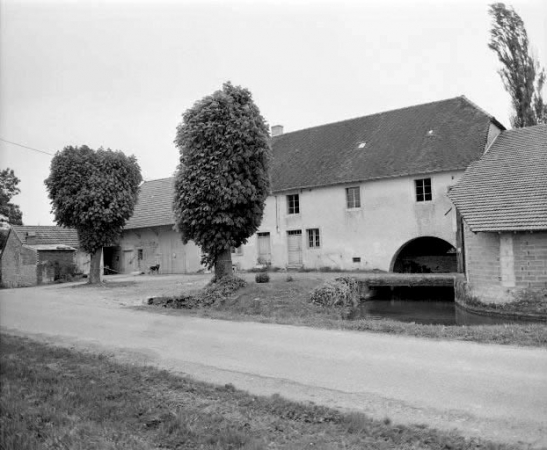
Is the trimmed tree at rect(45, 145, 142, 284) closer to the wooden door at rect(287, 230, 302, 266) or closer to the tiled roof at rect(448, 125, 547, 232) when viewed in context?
the wooden door at rect(287, 230, 302, 266)

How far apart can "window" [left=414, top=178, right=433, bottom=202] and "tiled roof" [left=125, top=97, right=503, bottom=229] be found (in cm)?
69

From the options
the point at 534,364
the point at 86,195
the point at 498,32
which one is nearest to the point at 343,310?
the point at 534,364

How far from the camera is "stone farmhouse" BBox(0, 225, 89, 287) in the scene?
31734 mm

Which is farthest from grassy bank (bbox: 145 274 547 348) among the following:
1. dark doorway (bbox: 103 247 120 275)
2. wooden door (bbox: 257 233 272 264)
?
dark doorway (bbox: 103 247 120 275)

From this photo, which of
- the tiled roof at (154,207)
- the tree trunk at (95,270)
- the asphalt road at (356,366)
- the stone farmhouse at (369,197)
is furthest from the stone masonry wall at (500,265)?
the tiled roof at (154,207)

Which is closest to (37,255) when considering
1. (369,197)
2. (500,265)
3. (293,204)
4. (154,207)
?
(154,207)

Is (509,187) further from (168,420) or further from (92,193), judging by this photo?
(92,193)

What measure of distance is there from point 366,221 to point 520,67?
14.3 meters

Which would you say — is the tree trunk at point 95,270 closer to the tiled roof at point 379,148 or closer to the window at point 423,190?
the tiled roof at point 379,148

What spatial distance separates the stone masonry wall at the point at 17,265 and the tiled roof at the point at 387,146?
16.4 m

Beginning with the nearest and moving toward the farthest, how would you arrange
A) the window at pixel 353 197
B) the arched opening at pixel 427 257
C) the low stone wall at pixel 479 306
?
the low stone wall at pixel 479 306 → the arched opening at pixel 427 257 → the window at pixel 353 197

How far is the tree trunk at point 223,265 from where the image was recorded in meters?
17.3

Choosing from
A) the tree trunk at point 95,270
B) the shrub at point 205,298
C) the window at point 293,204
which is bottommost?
the shrub at point 205,298

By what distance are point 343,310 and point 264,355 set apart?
8.93m
